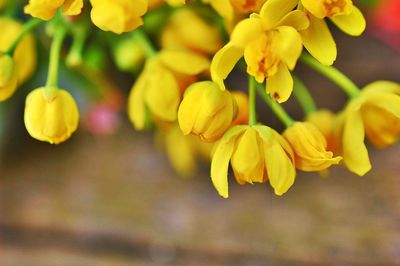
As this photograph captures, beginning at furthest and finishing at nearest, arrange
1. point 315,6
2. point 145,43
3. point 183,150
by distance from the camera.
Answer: point 183,150, point 145,43, point 315,6

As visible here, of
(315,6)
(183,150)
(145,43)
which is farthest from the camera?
(183,150)

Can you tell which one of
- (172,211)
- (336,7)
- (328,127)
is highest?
(336,7)

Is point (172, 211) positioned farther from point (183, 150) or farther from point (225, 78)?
point (225, 78)

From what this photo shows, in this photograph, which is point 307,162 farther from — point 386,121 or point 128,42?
point 128,42

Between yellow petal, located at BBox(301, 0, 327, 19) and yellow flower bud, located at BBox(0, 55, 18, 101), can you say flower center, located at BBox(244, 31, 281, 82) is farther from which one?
yellow flower bud, located at BBox(0, 55, 18, 101)

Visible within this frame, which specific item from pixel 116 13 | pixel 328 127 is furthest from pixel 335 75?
pixel 116 13

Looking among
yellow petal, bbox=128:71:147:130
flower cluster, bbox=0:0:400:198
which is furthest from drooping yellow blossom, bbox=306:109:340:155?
yellow petal, bbox=128:71:147:130

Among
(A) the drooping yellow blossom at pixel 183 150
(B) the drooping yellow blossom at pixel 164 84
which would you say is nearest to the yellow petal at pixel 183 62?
(B) the drooping yellow blossom at pixel 164 84

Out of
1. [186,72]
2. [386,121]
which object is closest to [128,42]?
[186,72]
